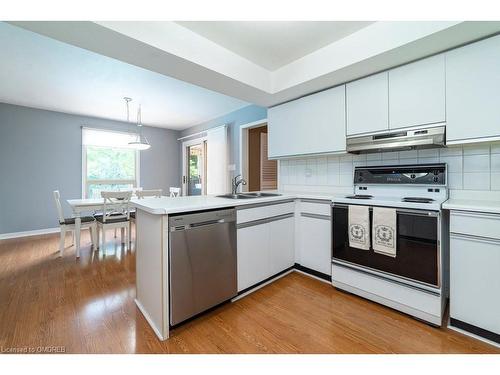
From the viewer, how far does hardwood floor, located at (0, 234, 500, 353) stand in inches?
56.9

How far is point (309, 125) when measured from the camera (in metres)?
2.60

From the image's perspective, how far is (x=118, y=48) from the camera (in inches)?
66.1

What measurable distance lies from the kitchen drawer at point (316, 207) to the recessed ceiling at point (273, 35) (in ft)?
5.01

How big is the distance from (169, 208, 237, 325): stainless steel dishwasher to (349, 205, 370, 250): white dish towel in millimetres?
1057

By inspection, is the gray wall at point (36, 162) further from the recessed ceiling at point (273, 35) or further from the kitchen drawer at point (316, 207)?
the kitchen drawer at point (316, 207)

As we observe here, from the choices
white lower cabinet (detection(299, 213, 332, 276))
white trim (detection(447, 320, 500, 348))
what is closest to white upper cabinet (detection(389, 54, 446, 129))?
white lower cabinet (detection(299, 213, 332, 276))

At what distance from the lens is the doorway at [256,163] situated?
14.2ft

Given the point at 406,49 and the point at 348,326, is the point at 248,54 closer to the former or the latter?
the point at 406,49

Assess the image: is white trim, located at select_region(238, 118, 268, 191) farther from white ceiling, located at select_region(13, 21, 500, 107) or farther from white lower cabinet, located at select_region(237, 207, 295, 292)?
white lower cabinet, located at select_region(237, 207, 295, 292)

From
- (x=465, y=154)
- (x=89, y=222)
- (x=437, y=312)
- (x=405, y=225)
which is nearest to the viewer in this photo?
(x=437, y=312)

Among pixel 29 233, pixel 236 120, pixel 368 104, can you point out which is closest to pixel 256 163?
pixel 236 120

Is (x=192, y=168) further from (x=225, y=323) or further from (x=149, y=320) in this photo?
(x=225, y=323)
